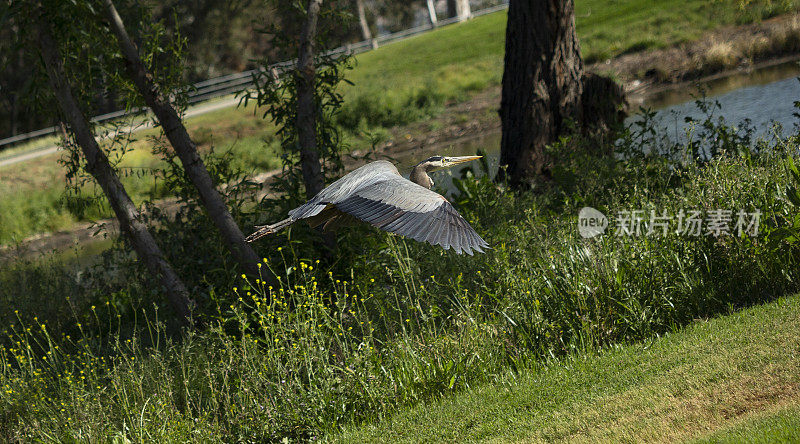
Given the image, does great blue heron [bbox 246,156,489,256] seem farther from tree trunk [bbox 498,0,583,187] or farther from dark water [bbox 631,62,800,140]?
dark water [bbox 631,62,800,140]

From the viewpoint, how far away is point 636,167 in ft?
24.0

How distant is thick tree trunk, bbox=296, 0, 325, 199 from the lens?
24.2ft

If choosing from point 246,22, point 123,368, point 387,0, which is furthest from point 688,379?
point 387,0

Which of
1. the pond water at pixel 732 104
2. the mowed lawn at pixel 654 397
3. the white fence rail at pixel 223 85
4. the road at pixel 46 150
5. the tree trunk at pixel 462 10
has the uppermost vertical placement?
the tree trunk at pixel 462 10

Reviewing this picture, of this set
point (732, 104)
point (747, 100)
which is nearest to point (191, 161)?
point (732, 104)

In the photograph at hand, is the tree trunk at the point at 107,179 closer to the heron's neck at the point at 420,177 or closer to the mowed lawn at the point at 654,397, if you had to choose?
the heron's neck at the point at 420,177

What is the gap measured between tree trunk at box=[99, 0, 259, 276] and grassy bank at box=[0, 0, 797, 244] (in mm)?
11575

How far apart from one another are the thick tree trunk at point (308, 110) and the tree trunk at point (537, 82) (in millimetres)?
2698

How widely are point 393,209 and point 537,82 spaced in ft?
16.0

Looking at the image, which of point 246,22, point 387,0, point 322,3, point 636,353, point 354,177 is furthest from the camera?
point 387,0

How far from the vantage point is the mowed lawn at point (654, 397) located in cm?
404

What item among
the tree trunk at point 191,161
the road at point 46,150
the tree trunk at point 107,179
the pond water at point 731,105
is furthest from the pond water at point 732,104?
the road at point 46,150

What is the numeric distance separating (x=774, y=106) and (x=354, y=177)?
9525 mm

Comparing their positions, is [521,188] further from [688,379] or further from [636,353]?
[688,379]
